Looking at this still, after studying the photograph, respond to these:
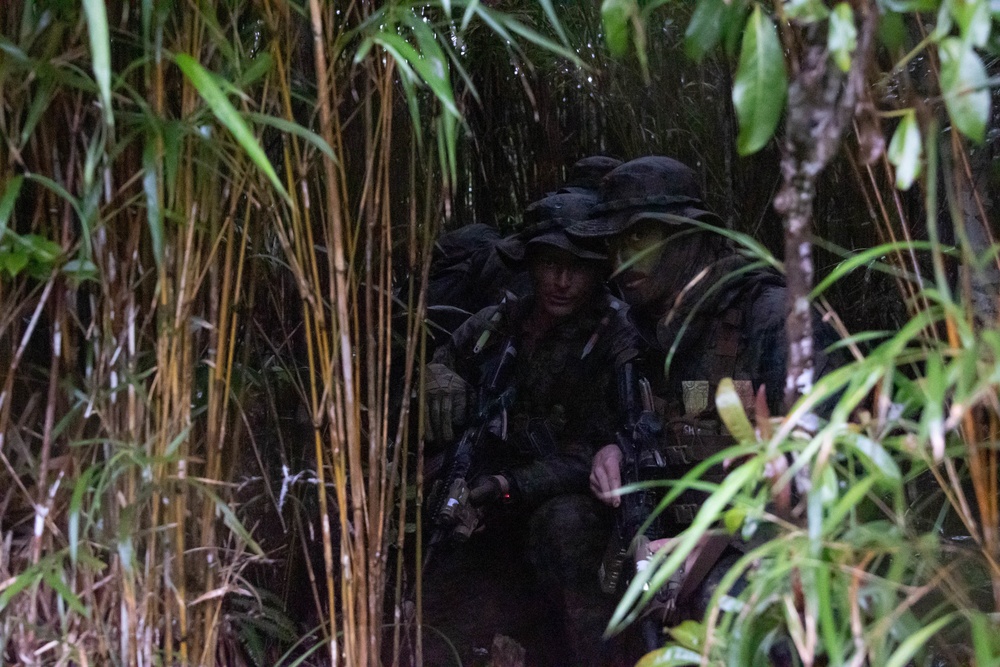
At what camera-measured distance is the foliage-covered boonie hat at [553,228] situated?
2.26m

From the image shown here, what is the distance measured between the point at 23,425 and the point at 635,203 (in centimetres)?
131

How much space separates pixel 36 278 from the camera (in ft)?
3.68

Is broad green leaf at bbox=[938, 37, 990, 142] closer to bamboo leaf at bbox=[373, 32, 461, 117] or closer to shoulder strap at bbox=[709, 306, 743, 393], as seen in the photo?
bamboo leaf at bbox=[373, 32, 461, 117]

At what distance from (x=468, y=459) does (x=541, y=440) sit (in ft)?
0.81

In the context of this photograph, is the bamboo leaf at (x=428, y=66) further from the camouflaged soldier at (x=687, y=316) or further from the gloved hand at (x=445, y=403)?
the gloved hand at (x=445, y=403)

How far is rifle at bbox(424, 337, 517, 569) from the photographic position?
1.98 meters

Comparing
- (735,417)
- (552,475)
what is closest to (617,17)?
(735,417)

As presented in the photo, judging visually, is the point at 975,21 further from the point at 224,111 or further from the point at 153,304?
the point at 153,304

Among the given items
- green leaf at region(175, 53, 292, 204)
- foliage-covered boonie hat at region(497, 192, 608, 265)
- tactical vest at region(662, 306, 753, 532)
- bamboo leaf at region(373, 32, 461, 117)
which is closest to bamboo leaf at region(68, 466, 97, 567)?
green leaf at region(175, 53, 292, 204)

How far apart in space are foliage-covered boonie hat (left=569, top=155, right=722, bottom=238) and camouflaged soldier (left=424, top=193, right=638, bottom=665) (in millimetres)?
125

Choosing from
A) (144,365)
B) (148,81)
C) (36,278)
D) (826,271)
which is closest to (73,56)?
(148,81)

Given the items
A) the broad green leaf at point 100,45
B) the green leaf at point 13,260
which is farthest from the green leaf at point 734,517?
the green leaf at point 13,260

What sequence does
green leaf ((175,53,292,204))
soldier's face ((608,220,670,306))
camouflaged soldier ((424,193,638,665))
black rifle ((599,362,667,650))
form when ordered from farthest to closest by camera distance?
camouflaged soldier ((424,193,638,665))
soldier's face ((608,220,670,306))
black rifle ((599,362,667,650))
green leaf ((175,53,292,204))

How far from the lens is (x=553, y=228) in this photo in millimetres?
2326
